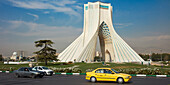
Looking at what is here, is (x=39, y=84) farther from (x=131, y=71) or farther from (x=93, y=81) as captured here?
(x=131, y=71)

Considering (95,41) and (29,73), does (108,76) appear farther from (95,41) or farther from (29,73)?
(95,41)

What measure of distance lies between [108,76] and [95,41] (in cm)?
4632

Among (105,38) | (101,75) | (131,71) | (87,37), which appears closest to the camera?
(101,75)

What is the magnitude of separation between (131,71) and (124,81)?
35.6 feet

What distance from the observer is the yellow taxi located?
50.5ft

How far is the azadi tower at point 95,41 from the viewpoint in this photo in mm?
57344

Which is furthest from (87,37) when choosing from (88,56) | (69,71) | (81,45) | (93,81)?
(93,81)

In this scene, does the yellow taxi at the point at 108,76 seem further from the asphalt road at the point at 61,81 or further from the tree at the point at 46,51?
the tree at the point at 46,51

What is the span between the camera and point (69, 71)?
28.3 m

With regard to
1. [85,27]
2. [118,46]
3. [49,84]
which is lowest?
[49,84]

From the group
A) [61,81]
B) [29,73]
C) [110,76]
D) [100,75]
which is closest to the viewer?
[110,76]

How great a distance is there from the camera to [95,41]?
203 ft

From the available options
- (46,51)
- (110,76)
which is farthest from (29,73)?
(46,51)

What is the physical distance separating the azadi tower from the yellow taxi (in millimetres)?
38665
